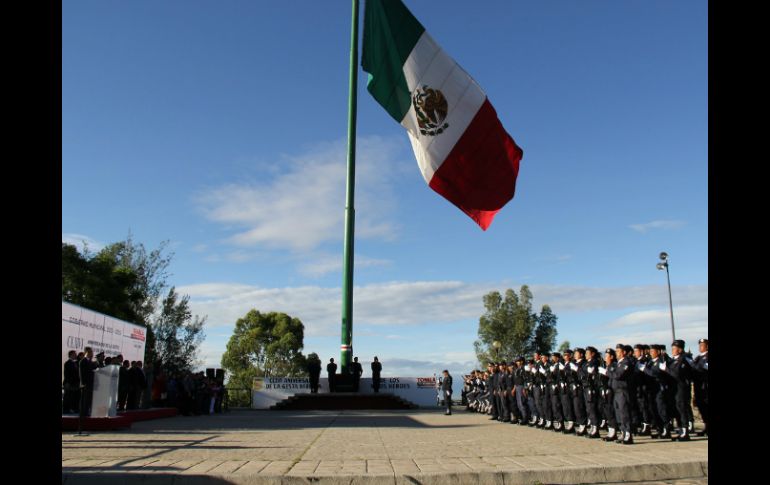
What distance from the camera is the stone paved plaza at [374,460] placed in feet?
21.7

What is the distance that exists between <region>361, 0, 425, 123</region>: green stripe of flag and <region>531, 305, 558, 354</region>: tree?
47723 millimetres

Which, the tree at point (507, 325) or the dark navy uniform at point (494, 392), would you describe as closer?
the dark navy uniform at point (494, 392)

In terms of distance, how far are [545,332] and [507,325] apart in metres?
4.61

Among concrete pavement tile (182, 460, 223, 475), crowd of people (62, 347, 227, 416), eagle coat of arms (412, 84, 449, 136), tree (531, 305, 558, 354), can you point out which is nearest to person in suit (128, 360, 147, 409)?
crowd of people (62, 347, 227, 416)

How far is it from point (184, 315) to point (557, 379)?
3523cm

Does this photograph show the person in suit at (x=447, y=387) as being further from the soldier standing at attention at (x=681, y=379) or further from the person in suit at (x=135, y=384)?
the soldier standing at attention at (x=681, y=379)

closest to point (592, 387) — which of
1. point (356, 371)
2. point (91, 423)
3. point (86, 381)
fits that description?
point (91, 423)

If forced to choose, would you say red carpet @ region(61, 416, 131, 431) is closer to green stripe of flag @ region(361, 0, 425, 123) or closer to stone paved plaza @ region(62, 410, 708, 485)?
stone paved plaza @ region(62, 410, 708, 485)

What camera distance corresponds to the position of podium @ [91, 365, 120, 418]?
1423cm

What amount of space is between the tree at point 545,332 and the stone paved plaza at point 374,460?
162 ft

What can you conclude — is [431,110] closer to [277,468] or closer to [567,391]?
[567,391]

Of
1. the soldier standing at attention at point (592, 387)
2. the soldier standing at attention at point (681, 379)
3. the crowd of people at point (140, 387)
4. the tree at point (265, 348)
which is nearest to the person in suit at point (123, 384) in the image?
the crowd of people at point (140, 387)
